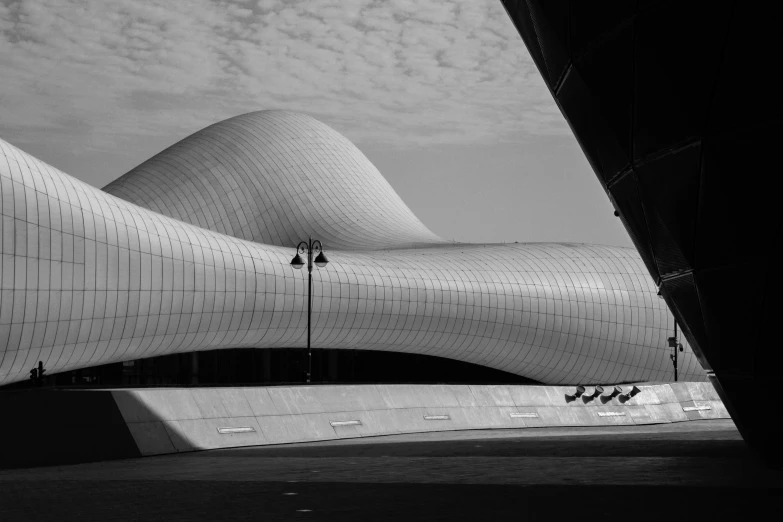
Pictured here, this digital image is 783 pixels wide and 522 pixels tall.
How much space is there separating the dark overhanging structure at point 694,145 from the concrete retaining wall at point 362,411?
32.1 ft

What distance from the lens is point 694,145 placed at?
10789 millimetres

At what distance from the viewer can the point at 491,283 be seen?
55.2m

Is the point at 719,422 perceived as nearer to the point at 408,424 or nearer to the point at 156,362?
the point at 408,424

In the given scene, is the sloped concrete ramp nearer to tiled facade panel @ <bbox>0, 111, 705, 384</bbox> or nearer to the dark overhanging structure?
the dark overhanging structure

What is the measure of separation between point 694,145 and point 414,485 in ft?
17.0

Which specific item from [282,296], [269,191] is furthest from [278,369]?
[269,191]

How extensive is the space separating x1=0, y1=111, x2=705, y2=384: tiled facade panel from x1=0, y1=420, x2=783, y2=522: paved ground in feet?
64.5

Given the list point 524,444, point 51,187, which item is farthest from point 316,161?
point 524,444

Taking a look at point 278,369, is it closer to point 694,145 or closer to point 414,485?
point 414,485

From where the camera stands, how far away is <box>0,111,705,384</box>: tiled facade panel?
36.0 meters

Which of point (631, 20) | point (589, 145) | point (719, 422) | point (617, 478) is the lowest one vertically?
point (719, 422)

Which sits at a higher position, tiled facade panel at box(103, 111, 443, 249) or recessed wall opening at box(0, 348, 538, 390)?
tiled facade panel at box(103, 111, 443, 249)

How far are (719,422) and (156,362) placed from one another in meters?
35.0

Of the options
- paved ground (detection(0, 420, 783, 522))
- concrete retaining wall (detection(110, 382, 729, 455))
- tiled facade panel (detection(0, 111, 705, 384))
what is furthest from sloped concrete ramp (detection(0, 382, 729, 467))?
tiled facade panel (detection(0, 111, 705, 384))
